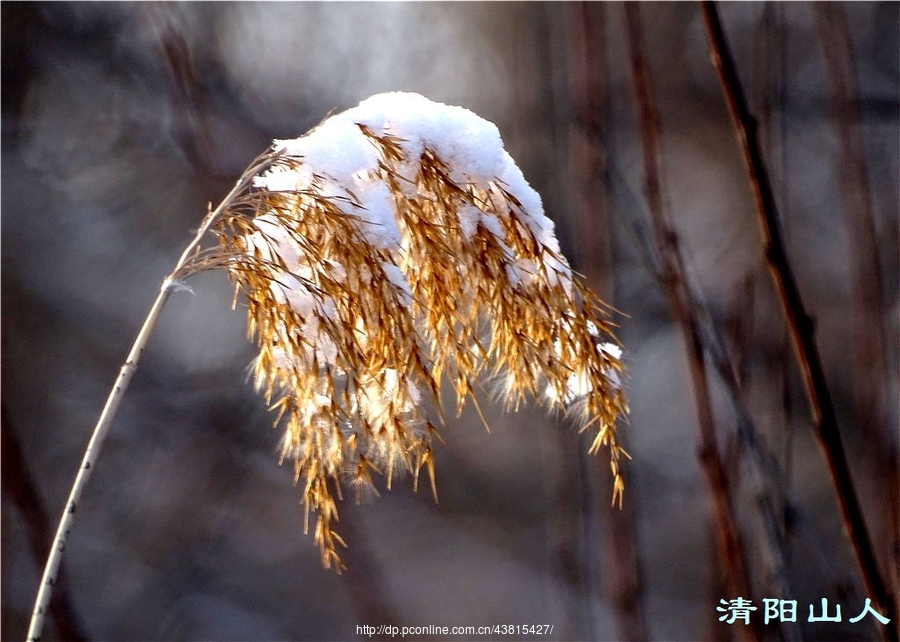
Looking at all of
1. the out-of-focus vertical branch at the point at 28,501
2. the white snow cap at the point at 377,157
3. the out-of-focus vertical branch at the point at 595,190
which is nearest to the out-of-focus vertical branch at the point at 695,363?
the out-of-focus vertical branch at the point at 595,190

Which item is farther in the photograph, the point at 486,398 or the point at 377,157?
the point at 486,398

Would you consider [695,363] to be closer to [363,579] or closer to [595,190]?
[595,190]

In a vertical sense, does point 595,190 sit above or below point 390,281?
above

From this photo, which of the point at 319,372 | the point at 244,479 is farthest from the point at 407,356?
the point at 244,479

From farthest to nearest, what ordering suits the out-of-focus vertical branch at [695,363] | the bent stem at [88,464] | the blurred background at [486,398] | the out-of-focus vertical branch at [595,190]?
the blurred background at [486,398] → the out-of-focus vertical branch at [595,190] → the out-of-focus vertical branch at [695,363] → the bent stem at [88,464]

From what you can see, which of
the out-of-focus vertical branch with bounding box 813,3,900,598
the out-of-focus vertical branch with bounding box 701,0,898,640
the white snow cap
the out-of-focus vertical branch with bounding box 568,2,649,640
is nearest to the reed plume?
the white snow cap

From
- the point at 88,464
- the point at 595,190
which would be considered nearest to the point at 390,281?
the point at 88,464

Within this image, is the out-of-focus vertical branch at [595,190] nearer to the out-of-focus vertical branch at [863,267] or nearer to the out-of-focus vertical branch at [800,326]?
the out-of-focus vertical branch at [863,267]
